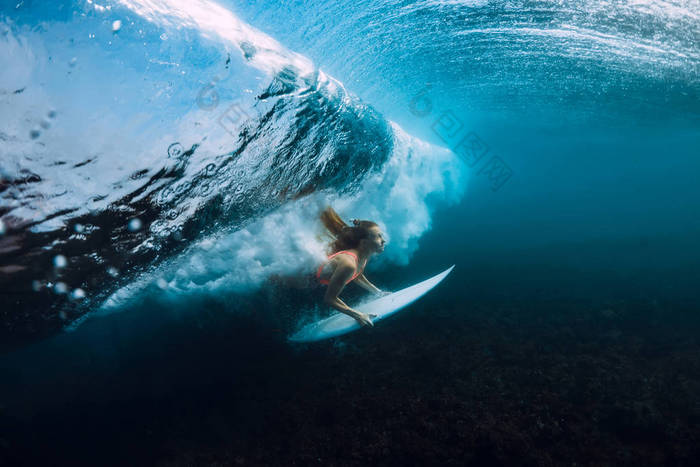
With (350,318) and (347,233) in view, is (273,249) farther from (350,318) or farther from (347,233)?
(347,233)

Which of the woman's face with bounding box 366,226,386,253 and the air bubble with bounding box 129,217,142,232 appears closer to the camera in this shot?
the woman's face with bounding box 366,226,386,253

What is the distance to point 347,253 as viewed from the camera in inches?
167

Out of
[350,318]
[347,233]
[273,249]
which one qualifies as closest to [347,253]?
[347,233]

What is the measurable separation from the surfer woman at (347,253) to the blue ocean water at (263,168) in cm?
70

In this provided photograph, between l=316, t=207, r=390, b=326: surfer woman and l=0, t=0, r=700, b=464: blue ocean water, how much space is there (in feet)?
2.29

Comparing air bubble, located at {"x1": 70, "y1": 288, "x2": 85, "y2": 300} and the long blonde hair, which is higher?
the long blonde hair

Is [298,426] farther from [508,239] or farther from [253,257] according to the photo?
[508,239]

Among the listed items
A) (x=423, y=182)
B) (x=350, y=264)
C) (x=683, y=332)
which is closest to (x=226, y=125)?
(x=350, y=264)

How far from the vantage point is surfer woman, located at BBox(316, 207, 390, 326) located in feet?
12.9

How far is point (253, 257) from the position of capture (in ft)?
36.2

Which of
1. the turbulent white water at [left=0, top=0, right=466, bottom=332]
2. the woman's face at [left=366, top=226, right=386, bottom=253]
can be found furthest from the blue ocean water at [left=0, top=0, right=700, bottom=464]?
the woman's face at [left=366, top=226, right=386, bottom=253]

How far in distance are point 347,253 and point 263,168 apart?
2586 mm

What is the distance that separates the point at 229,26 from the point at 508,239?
71.0 ft

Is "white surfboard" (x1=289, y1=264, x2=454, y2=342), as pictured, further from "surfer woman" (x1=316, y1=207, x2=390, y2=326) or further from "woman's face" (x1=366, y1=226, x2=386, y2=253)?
"woman's face" (x1=366, y1=226, x2=386, y2=253)
